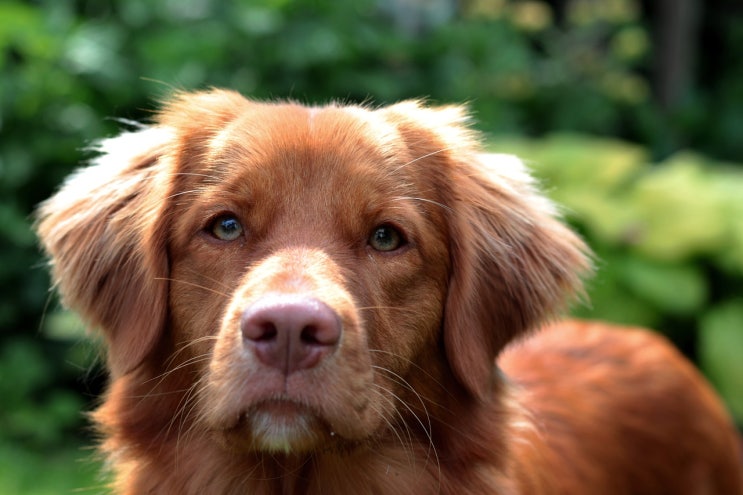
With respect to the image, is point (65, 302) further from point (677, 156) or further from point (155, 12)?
point (677, 156)

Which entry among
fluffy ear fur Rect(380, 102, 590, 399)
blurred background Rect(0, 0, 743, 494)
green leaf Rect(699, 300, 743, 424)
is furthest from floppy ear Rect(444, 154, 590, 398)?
green leaf Rect(699, 300, 743, 424)

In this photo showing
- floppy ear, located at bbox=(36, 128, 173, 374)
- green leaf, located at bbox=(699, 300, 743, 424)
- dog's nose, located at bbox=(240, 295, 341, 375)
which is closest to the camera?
dog's nose, located at bbox=(240, 295, 341, 375)

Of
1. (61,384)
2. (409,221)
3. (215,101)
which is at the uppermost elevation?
(215,101)

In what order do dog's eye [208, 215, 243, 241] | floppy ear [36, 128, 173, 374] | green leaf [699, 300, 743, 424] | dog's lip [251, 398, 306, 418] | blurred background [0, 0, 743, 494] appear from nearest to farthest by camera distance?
dog's lip [251, 398, 306, 418]
dog's eye [208, 215, 243, 241]
floppy ear [36, 128, 173, 374]
blurred background [0, 0, 743, 494]
green leaf [699, 300, 743, 424]

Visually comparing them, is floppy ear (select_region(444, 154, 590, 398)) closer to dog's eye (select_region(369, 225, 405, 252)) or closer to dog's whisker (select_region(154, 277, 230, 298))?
dog's eye (select_region(369, 225, 405, 252))

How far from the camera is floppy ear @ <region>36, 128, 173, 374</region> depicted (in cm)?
346

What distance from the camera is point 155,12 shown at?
767 centimetres

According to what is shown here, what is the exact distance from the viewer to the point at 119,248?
3.60 m

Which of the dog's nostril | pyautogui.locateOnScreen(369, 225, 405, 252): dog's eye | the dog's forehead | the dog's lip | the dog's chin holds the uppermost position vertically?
the dog's forehead

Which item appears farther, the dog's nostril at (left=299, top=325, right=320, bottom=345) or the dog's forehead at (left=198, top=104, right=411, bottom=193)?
the dog's forehead at (left=198, top=104, right=411, bottom=193)

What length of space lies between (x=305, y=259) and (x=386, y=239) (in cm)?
40

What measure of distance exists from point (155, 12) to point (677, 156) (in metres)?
6.63

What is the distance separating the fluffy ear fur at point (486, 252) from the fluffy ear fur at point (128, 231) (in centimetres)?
82

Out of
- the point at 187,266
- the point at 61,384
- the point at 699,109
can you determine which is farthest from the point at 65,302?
the point at 699,109
